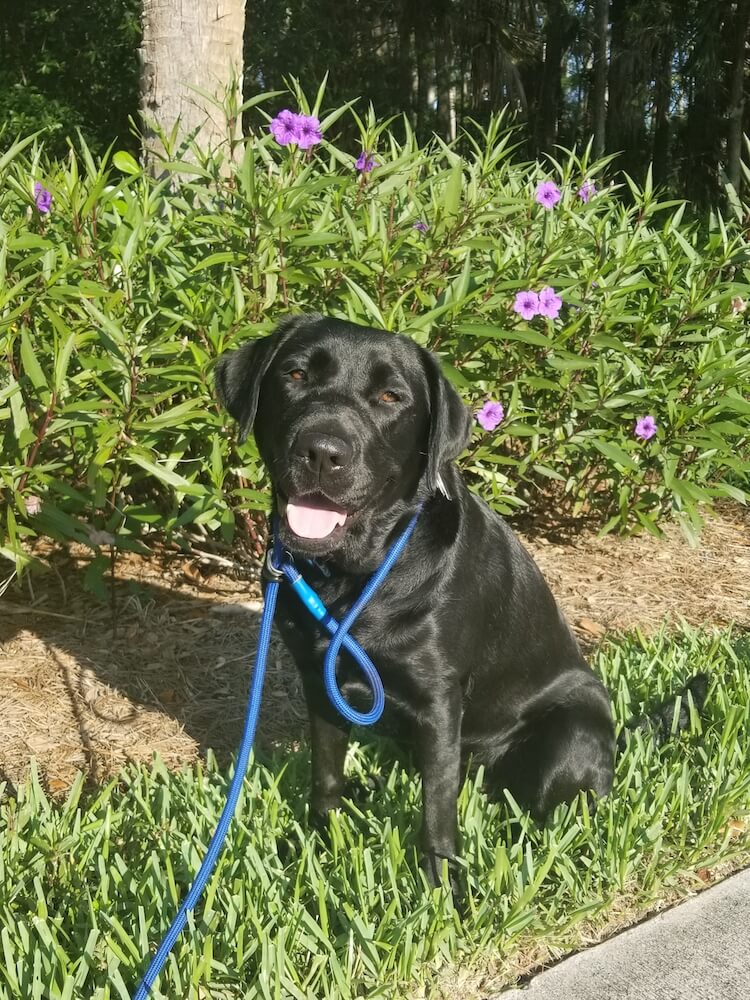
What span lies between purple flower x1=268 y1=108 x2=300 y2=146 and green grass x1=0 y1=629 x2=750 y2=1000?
2.39 m

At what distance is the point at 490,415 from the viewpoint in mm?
4023

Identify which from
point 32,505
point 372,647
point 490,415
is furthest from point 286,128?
point 372,647

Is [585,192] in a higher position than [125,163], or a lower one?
higher

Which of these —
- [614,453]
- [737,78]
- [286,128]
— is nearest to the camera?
[286,128]

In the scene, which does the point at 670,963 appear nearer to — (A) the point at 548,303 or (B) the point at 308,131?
(A) the point at 548,303

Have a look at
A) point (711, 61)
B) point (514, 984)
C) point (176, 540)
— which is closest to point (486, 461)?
point (176, 540)

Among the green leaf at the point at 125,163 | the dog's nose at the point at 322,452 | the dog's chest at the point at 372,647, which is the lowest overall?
the dog's chest at the point at 372,647

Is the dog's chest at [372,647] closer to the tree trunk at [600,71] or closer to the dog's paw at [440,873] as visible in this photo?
the dog's paw at [440,873]

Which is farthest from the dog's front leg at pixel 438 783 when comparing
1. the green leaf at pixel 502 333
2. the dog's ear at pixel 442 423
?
the green leaf at pixel 502 333

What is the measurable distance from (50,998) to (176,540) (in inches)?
97.4

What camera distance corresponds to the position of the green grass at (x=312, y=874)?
1893 millimetres

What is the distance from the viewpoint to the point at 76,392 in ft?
11.2

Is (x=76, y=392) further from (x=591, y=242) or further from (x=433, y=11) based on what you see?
(x=433, y=11)

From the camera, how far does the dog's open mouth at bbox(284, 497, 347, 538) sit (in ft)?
7.27
